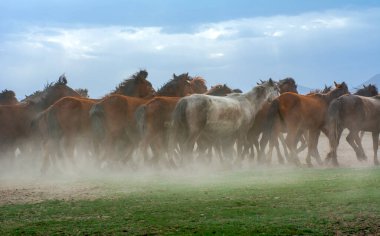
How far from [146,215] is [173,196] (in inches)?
94.7

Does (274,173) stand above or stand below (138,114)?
below

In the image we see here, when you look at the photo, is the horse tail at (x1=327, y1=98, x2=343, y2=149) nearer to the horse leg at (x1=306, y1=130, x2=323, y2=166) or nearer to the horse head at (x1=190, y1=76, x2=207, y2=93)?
the horse leg at (x1=306, y1=130, x2=323, y2=166)

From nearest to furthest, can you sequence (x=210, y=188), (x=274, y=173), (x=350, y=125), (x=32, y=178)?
(x=210, y=188) → (x=274, y=173) → (x=32, y=178) → (x=350, y=125)

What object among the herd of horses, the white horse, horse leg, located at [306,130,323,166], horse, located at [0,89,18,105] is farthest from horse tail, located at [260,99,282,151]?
horse, located at [0,89,18,105]

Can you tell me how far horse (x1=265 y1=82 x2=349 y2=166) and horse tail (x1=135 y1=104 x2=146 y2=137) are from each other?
423cm

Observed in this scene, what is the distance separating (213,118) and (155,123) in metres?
1.93

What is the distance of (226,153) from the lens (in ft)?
73.2

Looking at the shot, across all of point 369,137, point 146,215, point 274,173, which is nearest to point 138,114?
point 274,173

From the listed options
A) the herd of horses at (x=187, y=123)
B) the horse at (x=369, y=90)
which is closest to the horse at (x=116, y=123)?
the herd of horses at (x=187, y=123)

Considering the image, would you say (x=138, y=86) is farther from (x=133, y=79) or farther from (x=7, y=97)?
(x=7, y=97)

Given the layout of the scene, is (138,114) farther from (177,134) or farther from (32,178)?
(32,178)

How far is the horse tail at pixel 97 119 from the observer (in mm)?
21891

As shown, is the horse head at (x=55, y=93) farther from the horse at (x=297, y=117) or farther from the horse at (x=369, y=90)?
the horse at (x=369, y=90)

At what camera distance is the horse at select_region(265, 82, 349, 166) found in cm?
2203
